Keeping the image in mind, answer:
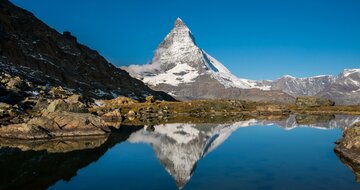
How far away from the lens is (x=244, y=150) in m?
76.5

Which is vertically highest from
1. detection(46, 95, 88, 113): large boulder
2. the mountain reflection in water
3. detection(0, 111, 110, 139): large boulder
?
detection(46, 95, 88, 113): large boulder

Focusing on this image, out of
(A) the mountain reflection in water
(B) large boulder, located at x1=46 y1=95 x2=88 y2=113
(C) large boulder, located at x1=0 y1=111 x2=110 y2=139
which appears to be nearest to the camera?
(A) the mountain reflection in water

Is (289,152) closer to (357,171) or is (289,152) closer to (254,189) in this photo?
(357,171)

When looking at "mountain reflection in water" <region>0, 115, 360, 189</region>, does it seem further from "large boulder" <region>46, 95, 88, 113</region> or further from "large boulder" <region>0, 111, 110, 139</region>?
"large boulder" <region>46, 95, 88, 113</region>

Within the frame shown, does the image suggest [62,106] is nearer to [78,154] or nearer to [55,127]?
[55,127]

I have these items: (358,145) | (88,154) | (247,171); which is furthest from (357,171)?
(88,154)

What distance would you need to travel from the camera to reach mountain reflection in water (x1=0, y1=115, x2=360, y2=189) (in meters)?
49.0

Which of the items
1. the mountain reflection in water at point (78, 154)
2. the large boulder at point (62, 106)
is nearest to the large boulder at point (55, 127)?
the mountain reflection in water at point (78, 154)

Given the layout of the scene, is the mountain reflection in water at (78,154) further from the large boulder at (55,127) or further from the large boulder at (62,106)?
the large boulder at (62,106)

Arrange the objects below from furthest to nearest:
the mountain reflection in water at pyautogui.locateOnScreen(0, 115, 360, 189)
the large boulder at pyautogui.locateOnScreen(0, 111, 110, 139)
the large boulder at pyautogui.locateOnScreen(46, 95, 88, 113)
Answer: the large boulder at pyautogui.locateOnScreen(46, 95, 88, 113) → the large boulder at pyautogui.locateOnScreen(0, 111, 110, 139) → the mountain reflection in water at pyautogui.locateOnScreen(0, 115, 360, 189)

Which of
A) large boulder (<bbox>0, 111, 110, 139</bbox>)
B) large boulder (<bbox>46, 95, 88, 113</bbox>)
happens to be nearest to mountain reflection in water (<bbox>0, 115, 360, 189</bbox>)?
large boulder (<bbox>0, 111, 110, 139</bbox>)

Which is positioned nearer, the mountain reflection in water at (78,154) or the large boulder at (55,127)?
the mountain reflection in water at (78,154)

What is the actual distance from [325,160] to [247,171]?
16.6 metres

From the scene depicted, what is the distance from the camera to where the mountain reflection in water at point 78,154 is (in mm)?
49000
